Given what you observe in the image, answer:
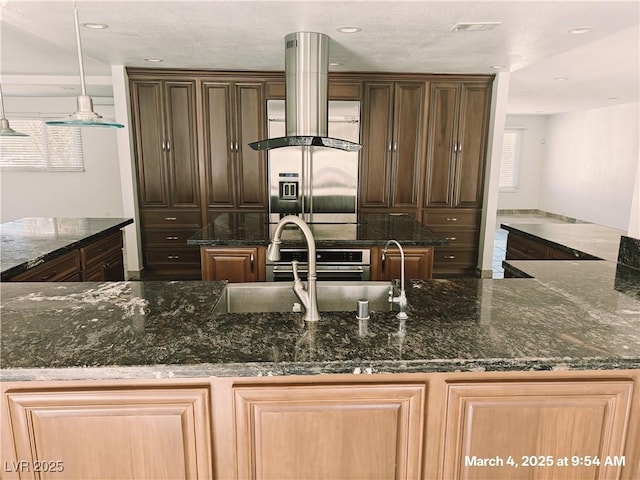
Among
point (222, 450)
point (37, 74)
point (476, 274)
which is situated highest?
point (37, 74)

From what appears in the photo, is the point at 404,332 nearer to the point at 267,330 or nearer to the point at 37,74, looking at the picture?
the point at 267,330

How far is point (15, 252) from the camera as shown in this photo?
241 centimetres

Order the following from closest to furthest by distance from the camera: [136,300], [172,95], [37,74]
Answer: [136,300] → [172,95] → [37,74]

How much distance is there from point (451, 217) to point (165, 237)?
336 centimetres

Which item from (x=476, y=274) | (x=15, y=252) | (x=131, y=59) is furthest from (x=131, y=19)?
(x=476, y=274)

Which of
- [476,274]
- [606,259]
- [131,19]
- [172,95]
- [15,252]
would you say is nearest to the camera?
[606,259]

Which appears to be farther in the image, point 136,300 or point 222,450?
point 136,300

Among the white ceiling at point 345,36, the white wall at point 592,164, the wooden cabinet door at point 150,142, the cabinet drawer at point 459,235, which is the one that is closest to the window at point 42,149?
the white ceiling at point 345,36

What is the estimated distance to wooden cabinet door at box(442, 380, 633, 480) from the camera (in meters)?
1.17

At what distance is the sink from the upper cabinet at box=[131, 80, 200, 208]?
3352mm

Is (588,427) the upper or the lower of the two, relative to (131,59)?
lower

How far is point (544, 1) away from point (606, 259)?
4.98ft

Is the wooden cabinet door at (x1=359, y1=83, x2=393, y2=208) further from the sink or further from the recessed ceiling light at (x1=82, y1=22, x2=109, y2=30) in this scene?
the sink

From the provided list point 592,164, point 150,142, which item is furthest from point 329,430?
point 592,164
